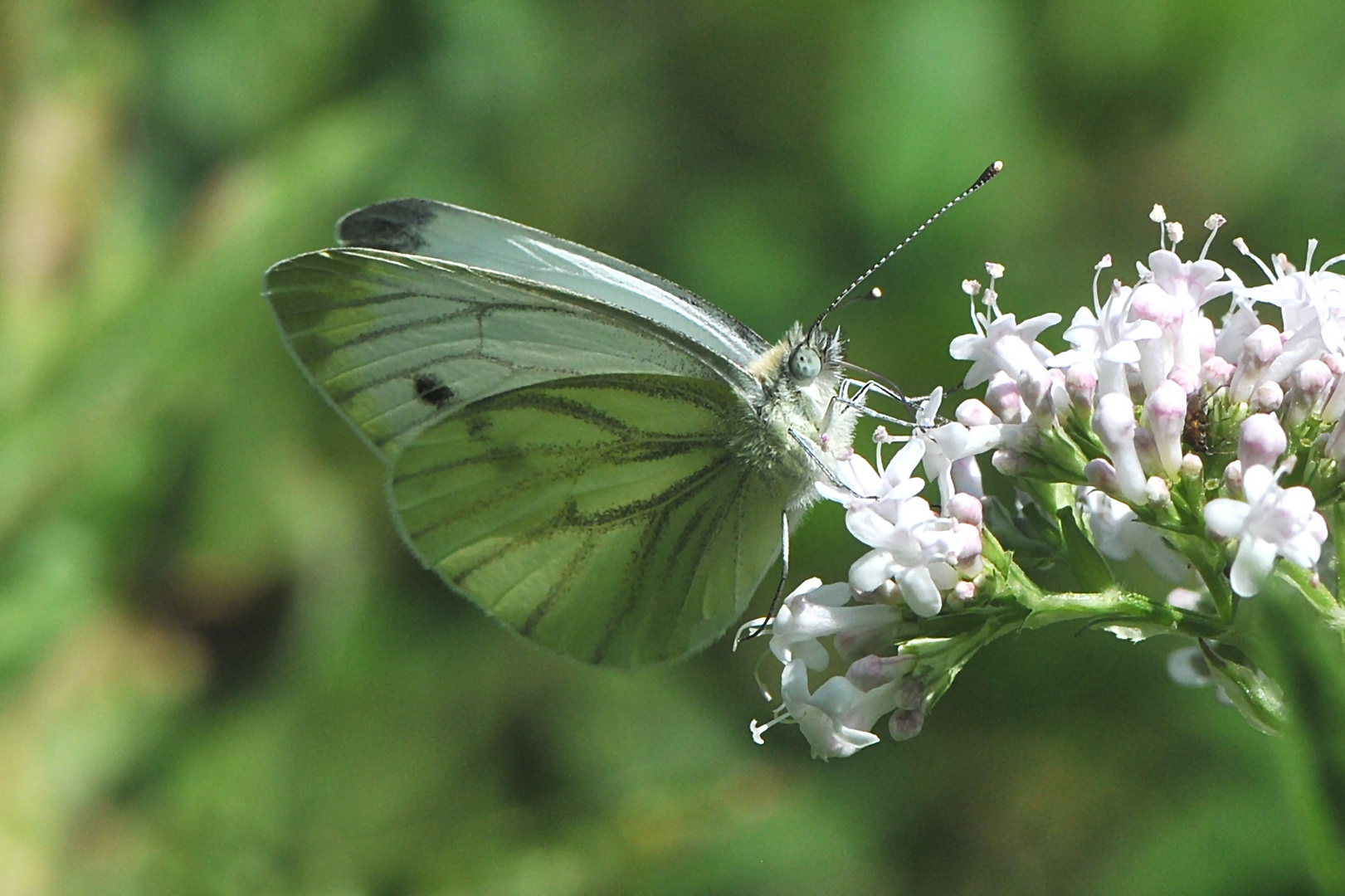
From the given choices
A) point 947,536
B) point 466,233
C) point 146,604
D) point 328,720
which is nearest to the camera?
point 947,536

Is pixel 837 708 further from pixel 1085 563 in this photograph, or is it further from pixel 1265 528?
pixel 1265 528

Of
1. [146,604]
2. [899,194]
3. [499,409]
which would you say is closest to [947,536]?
[499,409]

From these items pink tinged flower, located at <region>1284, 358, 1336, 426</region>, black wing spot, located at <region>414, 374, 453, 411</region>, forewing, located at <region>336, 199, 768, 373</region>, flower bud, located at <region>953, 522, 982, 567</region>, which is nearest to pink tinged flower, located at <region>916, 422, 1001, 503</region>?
flower bud, located at <region>953, 522, 982, 567</region>

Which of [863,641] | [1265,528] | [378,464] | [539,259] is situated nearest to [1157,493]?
[1265,528]

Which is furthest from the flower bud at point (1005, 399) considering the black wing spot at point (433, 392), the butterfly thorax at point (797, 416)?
the black wing spot at point (433, 392)

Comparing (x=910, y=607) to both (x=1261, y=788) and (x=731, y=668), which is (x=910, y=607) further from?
(x=731, y=668)
